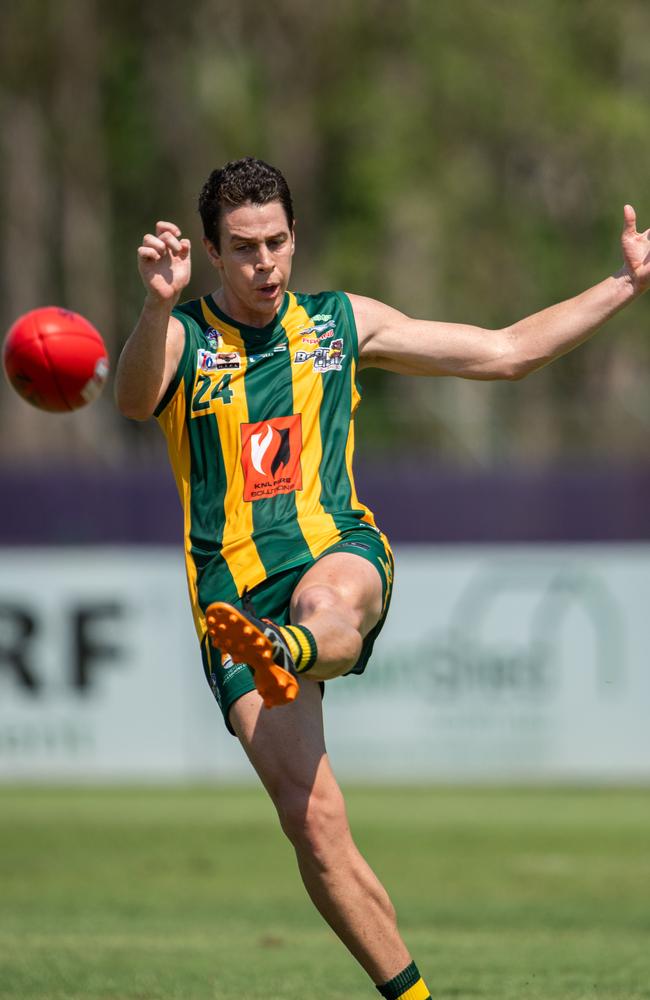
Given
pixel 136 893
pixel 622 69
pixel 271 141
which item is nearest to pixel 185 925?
pixel 136 893

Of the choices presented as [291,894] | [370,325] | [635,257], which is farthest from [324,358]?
[291,894]

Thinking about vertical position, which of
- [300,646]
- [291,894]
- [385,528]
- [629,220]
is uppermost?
[629,220]

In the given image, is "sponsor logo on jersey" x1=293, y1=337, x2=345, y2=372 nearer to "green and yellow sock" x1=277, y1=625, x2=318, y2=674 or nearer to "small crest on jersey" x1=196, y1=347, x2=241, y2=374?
"small crest on jersey" x1=196, y1=347, x2=241, y2=374

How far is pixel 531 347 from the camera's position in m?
6.46

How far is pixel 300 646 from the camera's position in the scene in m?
5.48

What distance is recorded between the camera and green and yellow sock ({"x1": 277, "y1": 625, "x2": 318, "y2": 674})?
17.9 ft

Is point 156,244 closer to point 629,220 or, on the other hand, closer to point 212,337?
point 212,337

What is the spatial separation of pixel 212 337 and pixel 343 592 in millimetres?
1152

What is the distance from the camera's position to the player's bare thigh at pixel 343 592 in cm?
573

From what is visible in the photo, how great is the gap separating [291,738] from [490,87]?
86.7 feet

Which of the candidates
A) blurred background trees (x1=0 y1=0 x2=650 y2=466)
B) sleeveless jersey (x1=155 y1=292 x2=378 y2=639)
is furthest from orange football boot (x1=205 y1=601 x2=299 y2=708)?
blurred background trees (x1=0 y1=0 x2=650 y2=466)

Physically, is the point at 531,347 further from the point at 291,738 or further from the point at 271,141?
the point at 271,141

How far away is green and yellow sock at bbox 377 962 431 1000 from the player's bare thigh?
1.13m

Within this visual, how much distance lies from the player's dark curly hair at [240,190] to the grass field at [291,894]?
10.2ft
